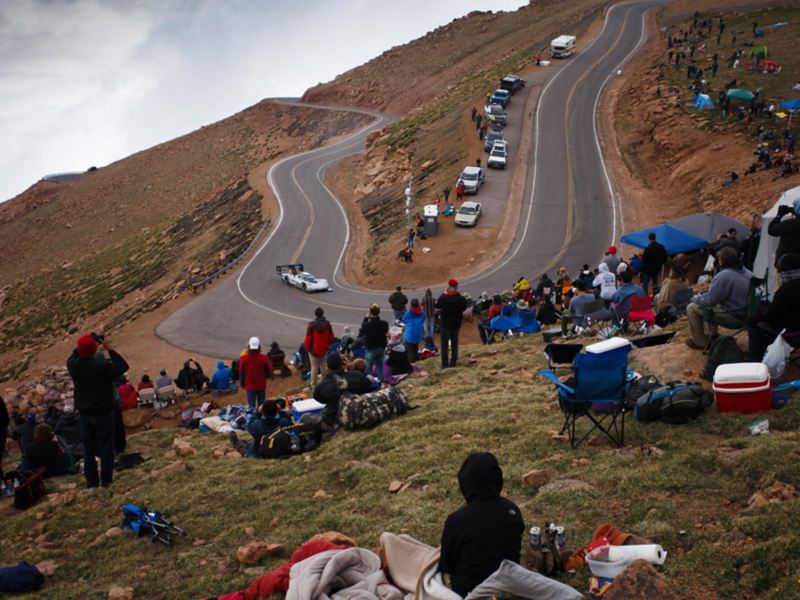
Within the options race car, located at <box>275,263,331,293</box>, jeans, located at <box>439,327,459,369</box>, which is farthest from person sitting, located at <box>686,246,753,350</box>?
race car, located at <box>275,263,331,293</box>

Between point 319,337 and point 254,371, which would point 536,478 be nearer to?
point 254,371

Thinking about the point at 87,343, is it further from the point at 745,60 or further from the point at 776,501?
the point at 745,60

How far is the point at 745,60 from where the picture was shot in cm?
6016

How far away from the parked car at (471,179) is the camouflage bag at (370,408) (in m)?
39.9

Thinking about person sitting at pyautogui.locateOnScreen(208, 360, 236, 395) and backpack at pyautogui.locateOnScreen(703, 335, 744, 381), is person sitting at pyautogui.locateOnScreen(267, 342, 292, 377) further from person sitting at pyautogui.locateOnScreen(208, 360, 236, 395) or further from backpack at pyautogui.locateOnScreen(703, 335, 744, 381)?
backpack at pyautogui.locateOnScreen(703, 335, 744, 381)

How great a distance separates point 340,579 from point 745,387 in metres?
5.97

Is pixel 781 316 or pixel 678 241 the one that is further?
pixel 678 241

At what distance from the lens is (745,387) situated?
10.3 metres

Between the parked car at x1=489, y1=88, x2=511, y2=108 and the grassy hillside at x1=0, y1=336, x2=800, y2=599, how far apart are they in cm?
5856

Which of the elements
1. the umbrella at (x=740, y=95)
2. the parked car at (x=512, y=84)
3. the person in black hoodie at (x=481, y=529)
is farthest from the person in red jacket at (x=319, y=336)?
the parked car at (x=512, y=84)

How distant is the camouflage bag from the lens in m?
13.5

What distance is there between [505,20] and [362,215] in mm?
77353

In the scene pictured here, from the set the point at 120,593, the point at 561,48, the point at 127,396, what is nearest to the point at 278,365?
the point at 127,396

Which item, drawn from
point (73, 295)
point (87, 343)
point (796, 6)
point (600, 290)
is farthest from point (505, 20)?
point (87, 343)
